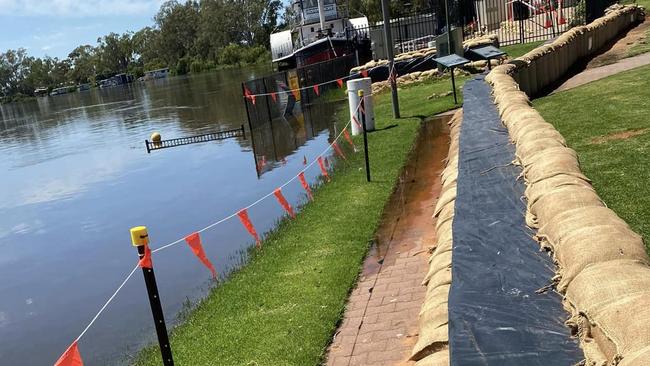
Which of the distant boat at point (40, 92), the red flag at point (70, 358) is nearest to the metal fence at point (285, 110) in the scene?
the red flag at point (70, 358)

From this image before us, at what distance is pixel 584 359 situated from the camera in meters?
3.22

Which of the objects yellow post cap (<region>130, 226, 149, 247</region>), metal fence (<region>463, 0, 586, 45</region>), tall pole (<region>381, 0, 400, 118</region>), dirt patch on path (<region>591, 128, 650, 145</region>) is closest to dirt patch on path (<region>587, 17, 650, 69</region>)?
metal fence (<region>463, 0, 586, 45</region>)

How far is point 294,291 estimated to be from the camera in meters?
6.88

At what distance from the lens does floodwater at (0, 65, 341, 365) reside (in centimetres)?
829

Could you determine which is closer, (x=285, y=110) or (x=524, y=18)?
(x=285, y=110)

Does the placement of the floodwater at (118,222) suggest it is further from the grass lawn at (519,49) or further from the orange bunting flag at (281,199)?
the grass lawn at (519,49)

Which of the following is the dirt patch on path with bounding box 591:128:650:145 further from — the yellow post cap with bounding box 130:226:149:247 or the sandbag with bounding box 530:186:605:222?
the yellow post cap with bounding box 130:226:149:247

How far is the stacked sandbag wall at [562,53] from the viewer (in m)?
16.2

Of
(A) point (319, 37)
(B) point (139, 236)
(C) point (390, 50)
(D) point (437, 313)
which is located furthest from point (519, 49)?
(B) point (139, 236)

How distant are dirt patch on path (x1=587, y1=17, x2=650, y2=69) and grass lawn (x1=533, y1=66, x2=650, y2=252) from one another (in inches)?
141

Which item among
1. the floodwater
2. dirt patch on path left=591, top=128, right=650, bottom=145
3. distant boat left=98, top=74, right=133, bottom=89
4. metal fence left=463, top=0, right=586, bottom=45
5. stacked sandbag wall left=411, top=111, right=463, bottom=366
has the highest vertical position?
distant boat left=98, top=74, right=133, bottom=89

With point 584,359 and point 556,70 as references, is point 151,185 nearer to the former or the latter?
point 556,70

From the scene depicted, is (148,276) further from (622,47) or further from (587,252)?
(622,47)

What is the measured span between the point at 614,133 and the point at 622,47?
13330mm
